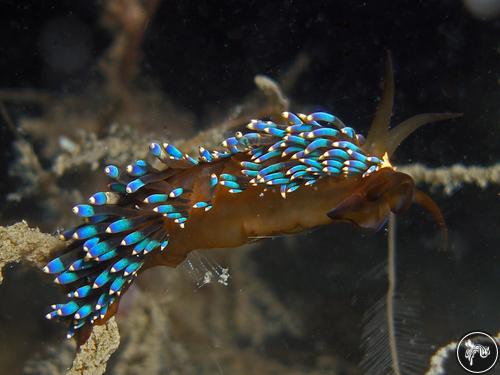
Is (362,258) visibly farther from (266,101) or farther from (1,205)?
(1,205)

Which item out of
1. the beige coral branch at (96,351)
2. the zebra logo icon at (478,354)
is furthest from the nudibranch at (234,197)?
the zebra logo icon at (478,354)

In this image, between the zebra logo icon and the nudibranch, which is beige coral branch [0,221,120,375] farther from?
the zebra logo icon

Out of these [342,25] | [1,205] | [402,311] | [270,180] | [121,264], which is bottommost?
[402,311]

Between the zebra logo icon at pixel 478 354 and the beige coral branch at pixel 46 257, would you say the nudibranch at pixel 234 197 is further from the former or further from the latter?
the zebra logo icon at pixel 478 354

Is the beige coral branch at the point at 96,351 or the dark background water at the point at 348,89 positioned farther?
the dark background water at the point at 348,89

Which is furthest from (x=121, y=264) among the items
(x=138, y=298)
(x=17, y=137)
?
(x=17, y=137)

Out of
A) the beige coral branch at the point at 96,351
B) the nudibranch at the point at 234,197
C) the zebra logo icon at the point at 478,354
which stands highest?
the nudibranch at the point at 234,197
